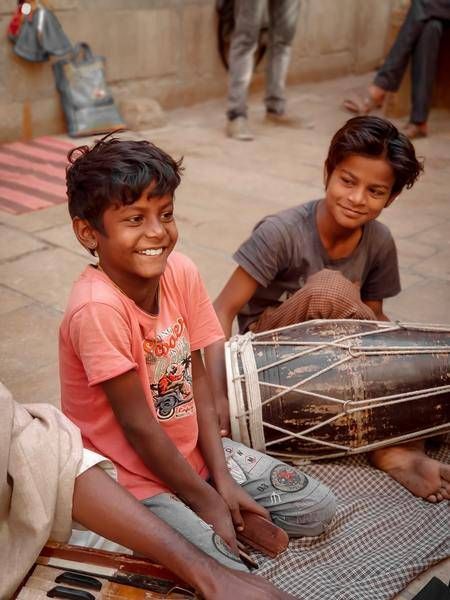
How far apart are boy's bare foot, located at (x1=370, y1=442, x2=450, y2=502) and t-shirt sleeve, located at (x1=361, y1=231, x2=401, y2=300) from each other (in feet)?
1.79

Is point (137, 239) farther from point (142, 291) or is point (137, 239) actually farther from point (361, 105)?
point (361, 105)

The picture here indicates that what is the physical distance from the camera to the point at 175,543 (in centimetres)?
153

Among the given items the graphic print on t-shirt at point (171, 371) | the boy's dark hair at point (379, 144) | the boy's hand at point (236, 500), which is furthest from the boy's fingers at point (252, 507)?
the boy's dark hair at point (379, 144)

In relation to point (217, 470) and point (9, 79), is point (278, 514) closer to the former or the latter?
point (217, 470)

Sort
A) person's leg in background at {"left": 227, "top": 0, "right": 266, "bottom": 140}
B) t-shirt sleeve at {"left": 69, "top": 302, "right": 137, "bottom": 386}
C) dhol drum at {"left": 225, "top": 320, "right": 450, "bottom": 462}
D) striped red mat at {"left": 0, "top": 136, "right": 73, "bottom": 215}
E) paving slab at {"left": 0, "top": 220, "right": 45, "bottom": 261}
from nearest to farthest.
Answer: t-shirt sleeve at {"left": 69, "top": 302, "right": 137, "bottom": 386}, dhol drum at {"left": 225, "top": 320, "right": 450, "bottom": 462}, paving slab at {"left": 0, "top": 220, "right": 45, "bottom": 261}, striped red mat at {"left": 0, "top": 136, "right": 73, "bottom": 215}, person's leg in background at {"left": 227, "top": 0, "right": 266, "bottom": 140}

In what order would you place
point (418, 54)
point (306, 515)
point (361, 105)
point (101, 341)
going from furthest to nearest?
point (361, 105)
point (418, 54)
point (306, 515)
point (101, 341)

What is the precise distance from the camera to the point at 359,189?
98.2 inches

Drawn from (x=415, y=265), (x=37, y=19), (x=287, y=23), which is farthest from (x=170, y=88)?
(x=415, y=265)

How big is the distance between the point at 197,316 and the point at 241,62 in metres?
4.33

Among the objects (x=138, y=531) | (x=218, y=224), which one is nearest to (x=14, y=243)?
(x=218, y=224)

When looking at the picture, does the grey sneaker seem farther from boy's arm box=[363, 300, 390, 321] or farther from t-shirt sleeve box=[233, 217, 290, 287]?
t-shirt sleeve box=[233, 217, 290, 287]

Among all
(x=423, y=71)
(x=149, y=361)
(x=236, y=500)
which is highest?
(x=149, y=361)

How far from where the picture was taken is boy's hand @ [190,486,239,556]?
1.85 m

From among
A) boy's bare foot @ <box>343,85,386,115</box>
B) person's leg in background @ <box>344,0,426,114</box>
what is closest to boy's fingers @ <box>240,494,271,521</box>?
person's leg in background @ <box>344,0,426,114</box>
